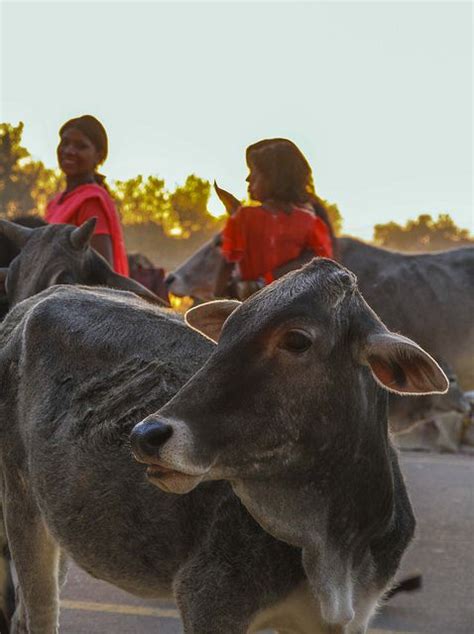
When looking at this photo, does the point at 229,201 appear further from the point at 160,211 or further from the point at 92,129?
the point at 160,211

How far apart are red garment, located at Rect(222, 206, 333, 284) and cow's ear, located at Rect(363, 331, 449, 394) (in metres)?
3.03

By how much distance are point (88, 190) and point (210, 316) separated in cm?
283

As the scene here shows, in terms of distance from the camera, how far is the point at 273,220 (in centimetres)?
622

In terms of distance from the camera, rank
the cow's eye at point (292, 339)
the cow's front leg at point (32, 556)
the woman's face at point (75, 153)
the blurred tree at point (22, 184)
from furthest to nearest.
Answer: the blurred tree at point (22, 184) → the woman's face at point (75, 153) → the cow's front leg at point (32, 556) → the cow's eye at point (292, 339)

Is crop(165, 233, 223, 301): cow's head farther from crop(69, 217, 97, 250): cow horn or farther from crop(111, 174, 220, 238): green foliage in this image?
crop(111, 174, 220, 238): green foliage

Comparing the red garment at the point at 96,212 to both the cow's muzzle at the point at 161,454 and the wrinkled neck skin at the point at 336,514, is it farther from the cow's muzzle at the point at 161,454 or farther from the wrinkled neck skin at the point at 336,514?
the cow's muzzle at the point at 161,454

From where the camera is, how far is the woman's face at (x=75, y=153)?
6.41 m

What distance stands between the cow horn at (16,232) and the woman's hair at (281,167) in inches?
48.3

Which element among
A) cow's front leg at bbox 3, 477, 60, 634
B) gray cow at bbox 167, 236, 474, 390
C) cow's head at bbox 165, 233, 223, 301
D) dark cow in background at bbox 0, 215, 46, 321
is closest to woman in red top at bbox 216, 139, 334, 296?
dark cow in background at bbox 0, 215, 46, 321

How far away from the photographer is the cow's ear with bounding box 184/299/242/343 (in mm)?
3590

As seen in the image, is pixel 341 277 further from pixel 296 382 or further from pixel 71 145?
pixel 71 145

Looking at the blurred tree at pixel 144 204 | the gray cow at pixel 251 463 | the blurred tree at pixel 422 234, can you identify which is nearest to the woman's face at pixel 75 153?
the gray cow at pixel 251 463

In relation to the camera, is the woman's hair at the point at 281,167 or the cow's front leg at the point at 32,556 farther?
the woman's hair at the point at 281,167

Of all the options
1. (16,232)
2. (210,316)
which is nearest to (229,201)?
(16,232)
